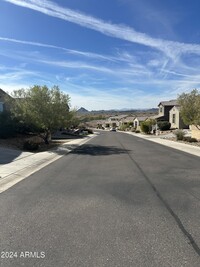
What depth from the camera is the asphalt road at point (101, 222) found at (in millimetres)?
4832

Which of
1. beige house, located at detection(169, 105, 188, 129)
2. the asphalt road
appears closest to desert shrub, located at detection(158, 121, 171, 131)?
beige house, located at detection(169, 105, 188, 129)

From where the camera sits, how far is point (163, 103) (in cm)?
8294

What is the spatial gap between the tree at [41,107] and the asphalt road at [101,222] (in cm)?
1605

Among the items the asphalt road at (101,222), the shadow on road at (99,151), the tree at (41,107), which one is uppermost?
the tree at (41,107)

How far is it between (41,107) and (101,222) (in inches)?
852

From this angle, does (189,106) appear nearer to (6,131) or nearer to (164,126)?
(6,131)

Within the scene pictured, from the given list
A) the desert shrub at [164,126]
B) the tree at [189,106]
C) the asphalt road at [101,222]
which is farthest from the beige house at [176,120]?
the asphalt road at [101,222]

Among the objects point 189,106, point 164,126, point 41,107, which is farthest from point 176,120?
point 41,107

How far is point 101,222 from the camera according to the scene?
649cm

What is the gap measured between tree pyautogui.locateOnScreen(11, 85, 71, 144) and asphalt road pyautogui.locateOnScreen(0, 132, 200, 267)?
16.0 metres

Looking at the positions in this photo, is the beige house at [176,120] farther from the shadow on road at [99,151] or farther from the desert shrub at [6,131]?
the desert shrub at [6,131]

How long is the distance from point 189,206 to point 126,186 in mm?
2760

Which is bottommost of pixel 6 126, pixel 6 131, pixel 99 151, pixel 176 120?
pixel 99 151

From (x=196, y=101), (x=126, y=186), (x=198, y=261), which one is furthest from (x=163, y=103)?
(x=198, y=261)
